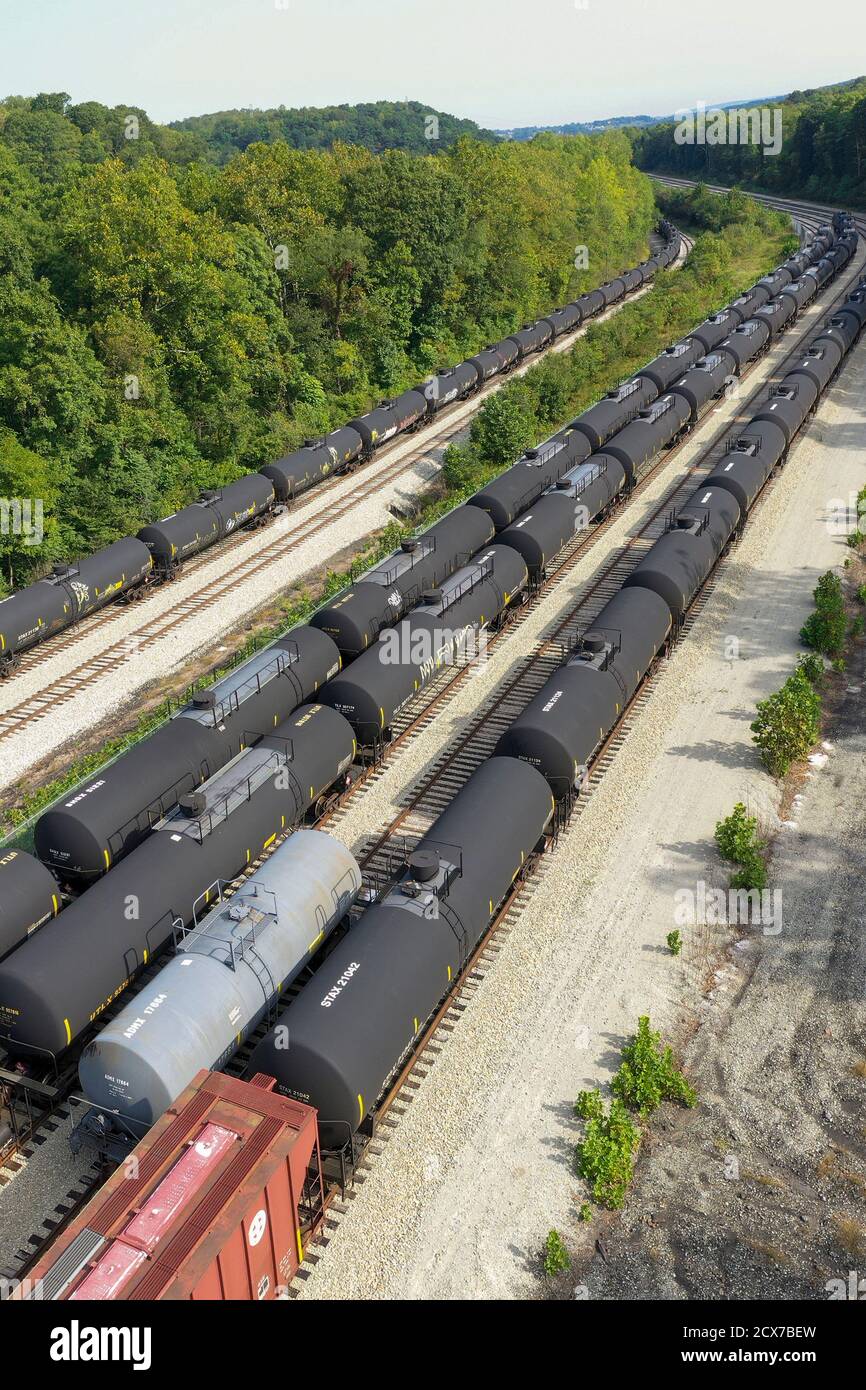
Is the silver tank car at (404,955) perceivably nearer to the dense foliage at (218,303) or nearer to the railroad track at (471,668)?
the railroad track at (471,668)

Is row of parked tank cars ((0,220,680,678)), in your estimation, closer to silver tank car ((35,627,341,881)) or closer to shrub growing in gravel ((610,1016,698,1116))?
silver tank car ((35,627,341,881))

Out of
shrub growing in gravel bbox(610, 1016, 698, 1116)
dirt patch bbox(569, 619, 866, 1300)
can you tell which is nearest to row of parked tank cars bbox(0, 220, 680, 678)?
shrub growing in gravel bbox(610, 1016, 698, 1116)

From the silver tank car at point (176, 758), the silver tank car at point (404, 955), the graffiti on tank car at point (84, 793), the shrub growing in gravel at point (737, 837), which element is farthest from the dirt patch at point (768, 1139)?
the graffiti on tank car at point (84, 793)

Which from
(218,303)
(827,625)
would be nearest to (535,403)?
(218,303)

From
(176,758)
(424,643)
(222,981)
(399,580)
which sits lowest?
(222,981)

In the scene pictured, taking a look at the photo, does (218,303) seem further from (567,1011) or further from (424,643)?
(567,1011)

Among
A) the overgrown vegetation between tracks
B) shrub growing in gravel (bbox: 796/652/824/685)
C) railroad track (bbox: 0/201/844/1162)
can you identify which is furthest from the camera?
shrub growing in gravel (bbox: 796/652/824/685)
